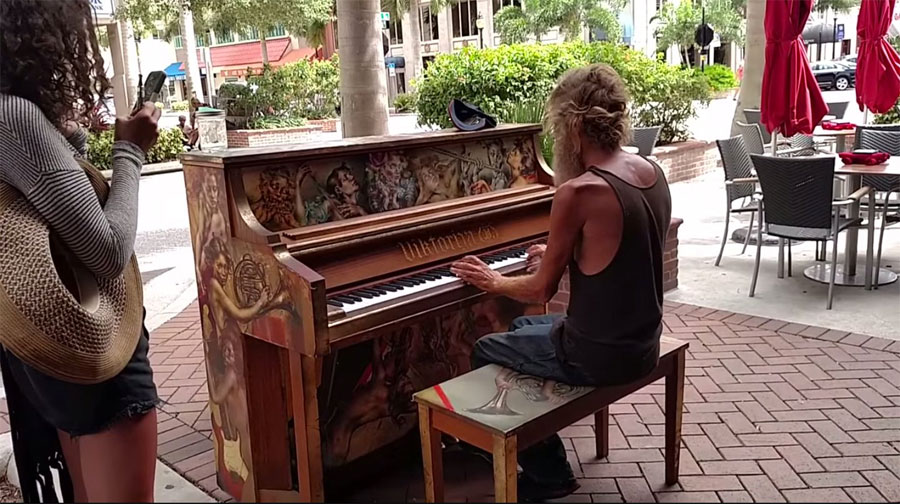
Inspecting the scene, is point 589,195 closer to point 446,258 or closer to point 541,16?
point 446,258

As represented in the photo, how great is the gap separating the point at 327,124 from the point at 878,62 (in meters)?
17.0

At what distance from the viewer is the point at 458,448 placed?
357cm

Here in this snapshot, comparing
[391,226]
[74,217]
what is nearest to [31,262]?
[74,217]

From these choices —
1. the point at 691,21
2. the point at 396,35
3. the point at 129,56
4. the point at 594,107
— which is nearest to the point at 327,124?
the point at 129,56

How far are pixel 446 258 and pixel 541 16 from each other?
34469mm

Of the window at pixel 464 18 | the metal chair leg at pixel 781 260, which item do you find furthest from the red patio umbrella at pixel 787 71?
the window at pixel 464 18

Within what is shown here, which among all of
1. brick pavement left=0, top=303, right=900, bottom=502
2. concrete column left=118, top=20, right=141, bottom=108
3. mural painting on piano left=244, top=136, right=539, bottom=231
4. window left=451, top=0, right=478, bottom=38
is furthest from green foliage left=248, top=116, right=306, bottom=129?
window left=451, top=0, right=478, bottom=38

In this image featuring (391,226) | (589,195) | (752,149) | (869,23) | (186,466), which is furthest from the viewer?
(752,149)

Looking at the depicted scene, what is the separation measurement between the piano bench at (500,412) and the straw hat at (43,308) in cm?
115

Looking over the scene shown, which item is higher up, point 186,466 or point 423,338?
point 423,338

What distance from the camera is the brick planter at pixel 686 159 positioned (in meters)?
10.7

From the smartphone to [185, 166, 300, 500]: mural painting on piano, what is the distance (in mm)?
493

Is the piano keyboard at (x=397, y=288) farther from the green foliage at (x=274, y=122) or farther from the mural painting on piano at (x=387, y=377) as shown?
the green foliage at (x=274, y=122)

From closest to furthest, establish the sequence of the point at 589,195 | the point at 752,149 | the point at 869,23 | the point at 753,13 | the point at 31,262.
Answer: the point at 31,262 < the point at 589,195 < the point at 869,23 < the point at 752,149 < the point at 753,13
